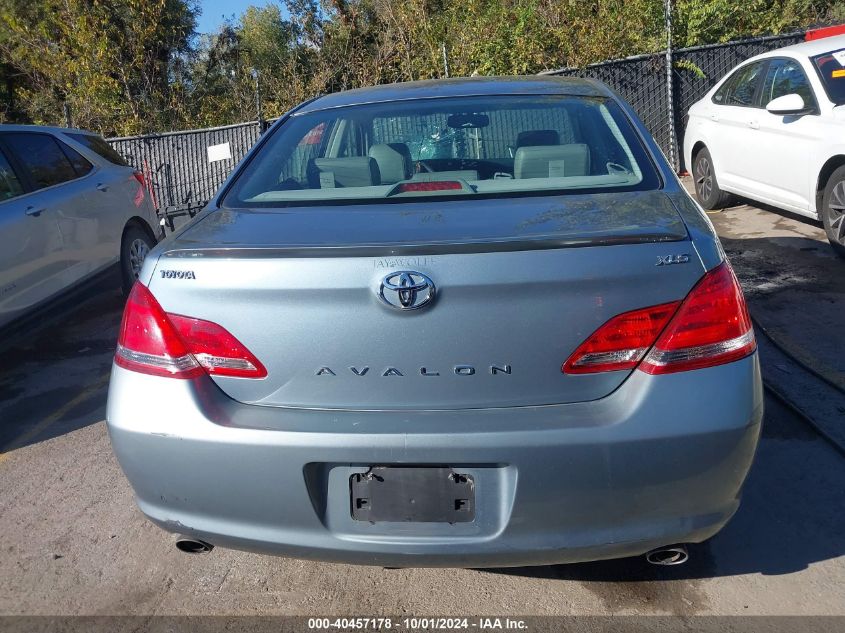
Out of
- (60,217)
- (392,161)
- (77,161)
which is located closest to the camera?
(392,161)

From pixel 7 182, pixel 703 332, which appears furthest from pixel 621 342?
pixel 7 182

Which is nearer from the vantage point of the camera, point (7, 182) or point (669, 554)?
point (669, 554)

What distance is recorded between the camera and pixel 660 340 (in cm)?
228

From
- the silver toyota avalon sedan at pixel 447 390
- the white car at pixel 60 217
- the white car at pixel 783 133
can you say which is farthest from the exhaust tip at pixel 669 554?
the white car at pixel 783 133

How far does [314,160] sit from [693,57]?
10377 mm

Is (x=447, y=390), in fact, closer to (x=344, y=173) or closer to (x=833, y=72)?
(x=344, y=173)

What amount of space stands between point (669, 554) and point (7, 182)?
4.89 metres

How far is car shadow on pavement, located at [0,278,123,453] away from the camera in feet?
15.4

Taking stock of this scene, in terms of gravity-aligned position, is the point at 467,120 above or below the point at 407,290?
above

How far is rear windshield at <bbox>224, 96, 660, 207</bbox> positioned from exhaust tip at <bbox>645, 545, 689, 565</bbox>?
1180 millimetres

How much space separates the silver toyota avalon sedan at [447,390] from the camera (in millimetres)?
2240

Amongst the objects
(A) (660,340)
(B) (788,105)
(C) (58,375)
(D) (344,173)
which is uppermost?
(B) (788,105)

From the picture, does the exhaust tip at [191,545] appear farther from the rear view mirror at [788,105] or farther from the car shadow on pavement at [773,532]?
the rear view mirror at [788,105]

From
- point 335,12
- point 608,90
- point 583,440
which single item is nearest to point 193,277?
point 583,440
